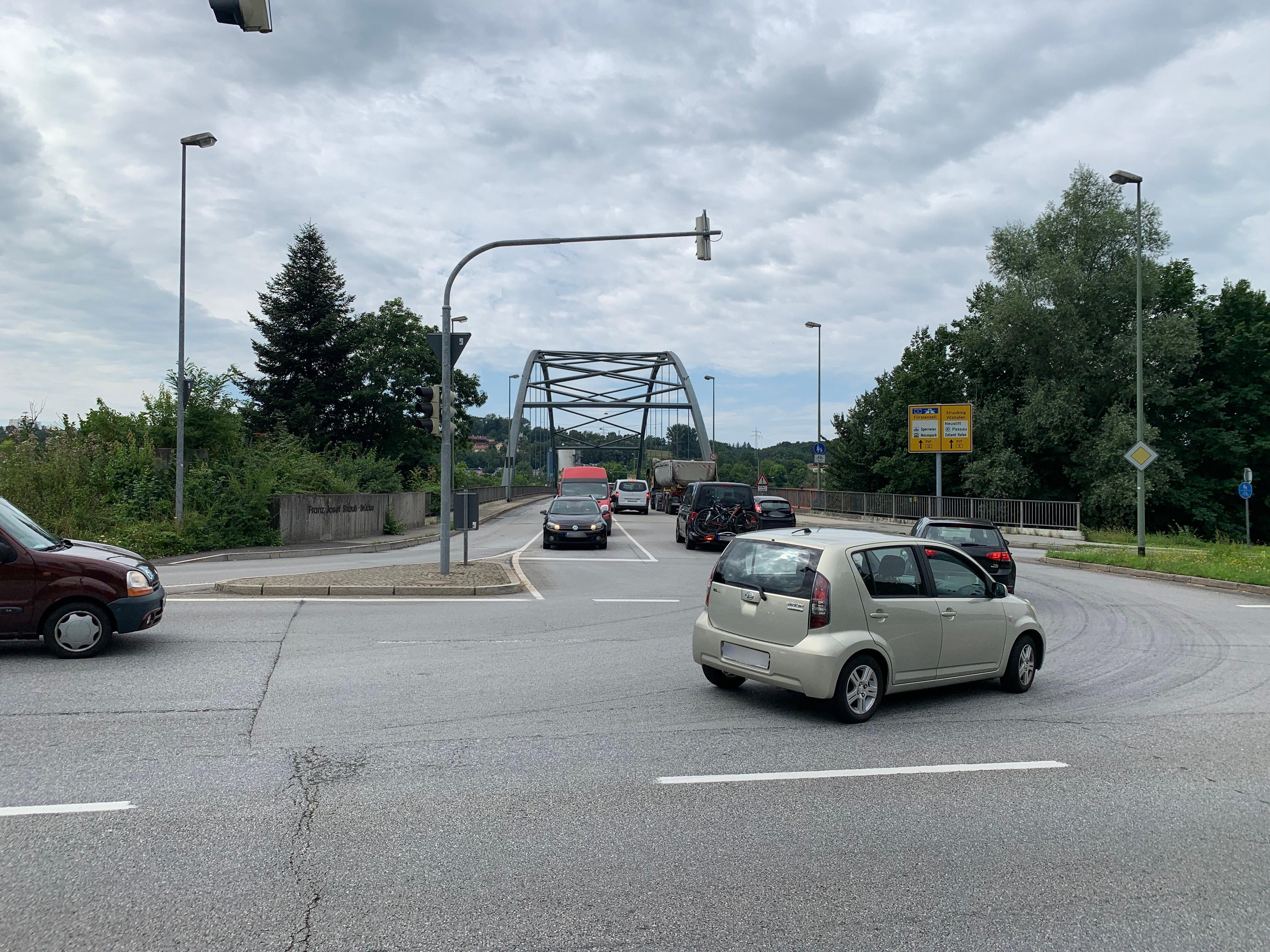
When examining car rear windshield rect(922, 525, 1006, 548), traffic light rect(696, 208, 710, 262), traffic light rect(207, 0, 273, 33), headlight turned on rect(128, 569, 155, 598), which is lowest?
headlight turned on rect(128, 569, 155, 598)

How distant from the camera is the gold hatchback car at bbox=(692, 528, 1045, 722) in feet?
22.4

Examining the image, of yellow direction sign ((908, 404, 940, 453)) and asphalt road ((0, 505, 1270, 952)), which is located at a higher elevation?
yellow direction sign ((908, 404, 940, 453))

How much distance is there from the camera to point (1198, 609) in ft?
48.8

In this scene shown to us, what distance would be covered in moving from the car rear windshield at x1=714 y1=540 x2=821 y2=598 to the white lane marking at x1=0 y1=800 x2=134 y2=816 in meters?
4.38

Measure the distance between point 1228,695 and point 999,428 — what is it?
40.9 meters

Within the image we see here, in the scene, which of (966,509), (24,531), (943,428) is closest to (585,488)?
(943,428)

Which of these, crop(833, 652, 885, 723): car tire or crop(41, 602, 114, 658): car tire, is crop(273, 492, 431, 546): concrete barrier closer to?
crop(41, 602, 114, 658): car tire

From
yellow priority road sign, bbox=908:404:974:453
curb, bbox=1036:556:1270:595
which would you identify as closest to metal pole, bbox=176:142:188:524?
curb, bbox=1036:556:1270:595

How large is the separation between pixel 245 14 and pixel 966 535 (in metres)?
13.2

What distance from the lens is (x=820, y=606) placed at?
6.83m

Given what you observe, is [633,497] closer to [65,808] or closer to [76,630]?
[76,630]

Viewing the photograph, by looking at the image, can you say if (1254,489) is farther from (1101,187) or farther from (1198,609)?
(1198,609)

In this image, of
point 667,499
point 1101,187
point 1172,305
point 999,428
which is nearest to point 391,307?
point 667,499

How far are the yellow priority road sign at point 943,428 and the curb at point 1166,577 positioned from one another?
51.7 ft
